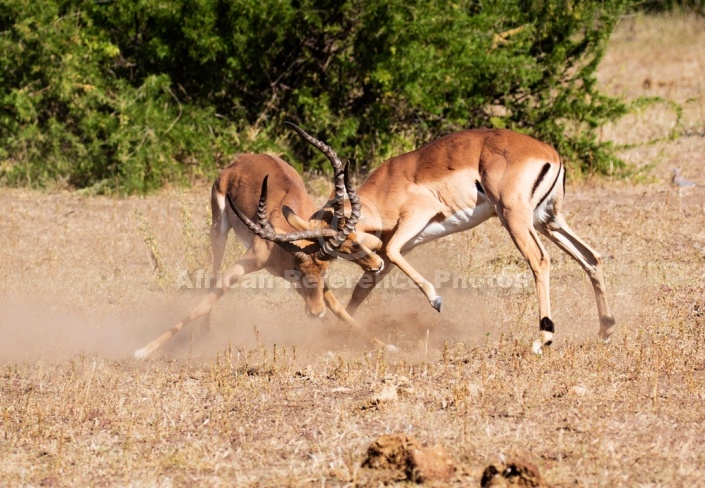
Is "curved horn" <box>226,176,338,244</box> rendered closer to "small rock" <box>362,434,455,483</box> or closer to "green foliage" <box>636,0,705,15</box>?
"small rock" <box>362,434,455,483</box>

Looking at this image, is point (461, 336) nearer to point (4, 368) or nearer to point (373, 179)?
point (373, 179)

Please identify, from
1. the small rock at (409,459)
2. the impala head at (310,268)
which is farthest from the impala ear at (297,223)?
the small rock at (409,459)

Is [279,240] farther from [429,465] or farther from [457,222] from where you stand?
[429,465]

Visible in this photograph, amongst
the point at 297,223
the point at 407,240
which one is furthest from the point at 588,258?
the point at 297,223

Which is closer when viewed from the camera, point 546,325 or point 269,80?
point 546,325

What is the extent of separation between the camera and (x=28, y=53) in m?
11.7

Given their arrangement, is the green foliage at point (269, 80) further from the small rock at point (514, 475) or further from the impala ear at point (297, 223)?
the small rock at point (514, 475)

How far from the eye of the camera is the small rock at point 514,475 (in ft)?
14.0

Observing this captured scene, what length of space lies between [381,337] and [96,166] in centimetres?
609

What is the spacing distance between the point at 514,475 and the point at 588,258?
3243 mm

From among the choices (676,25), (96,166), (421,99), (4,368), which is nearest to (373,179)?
(4,368)

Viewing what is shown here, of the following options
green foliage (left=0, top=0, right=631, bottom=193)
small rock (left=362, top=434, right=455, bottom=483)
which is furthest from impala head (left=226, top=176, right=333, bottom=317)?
green foliage (left=0, top=0, right=631, bottom=193)

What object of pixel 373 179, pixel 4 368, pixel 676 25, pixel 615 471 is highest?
pixel 676 25

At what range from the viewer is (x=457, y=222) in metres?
7.37
